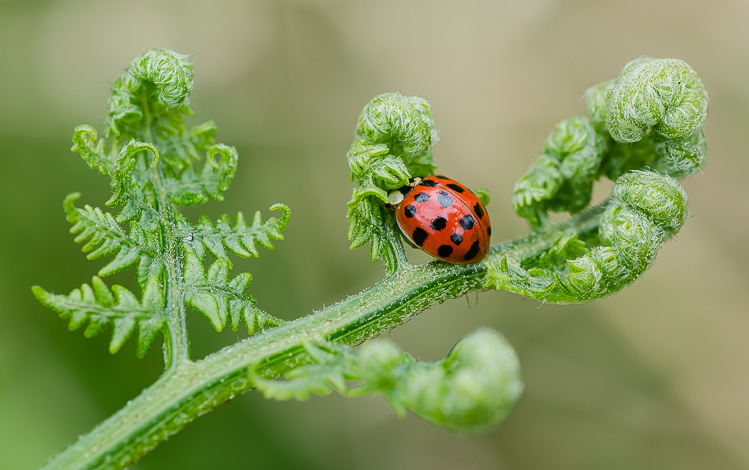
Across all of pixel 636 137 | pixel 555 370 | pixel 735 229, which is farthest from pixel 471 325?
pixel 636 137

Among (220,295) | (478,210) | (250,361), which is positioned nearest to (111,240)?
(220,295)

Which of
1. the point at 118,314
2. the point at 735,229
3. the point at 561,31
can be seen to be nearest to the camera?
the point at 118,314

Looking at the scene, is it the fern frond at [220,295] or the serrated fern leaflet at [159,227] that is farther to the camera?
the fern frond at [220,295]

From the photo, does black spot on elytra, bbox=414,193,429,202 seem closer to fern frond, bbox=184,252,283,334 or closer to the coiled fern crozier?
the coiled fern crozier

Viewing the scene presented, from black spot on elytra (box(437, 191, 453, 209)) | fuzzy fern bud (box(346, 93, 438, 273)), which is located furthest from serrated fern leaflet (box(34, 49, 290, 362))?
black spot on elytra (box(437, 191, 453, 209))

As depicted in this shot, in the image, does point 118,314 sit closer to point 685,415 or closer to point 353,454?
point 353,454

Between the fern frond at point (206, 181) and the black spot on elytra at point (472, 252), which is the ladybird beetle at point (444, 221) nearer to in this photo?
the black spot on elytra at point (472, 252)

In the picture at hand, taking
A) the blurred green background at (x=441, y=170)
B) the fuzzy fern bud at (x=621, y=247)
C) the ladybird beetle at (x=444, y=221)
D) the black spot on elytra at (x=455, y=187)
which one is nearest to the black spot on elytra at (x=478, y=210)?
the ladybird beetle at (x=444, y=221)
